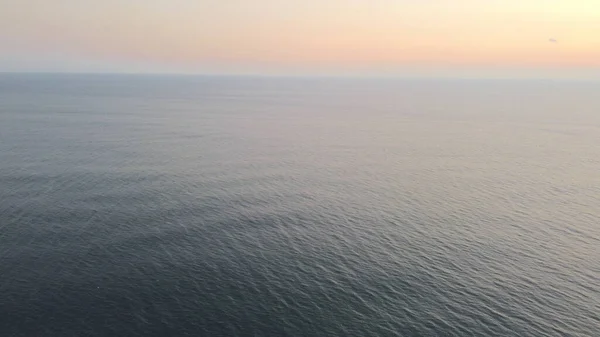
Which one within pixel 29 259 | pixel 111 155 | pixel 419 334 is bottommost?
pixel 419 334

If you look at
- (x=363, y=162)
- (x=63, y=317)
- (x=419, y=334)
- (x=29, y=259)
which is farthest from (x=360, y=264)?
(x=363, y=162)

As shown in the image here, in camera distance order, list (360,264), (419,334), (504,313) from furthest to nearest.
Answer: (360,264)
(504,313)
(419,334)

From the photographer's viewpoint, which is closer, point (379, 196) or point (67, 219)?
point (67, 219)

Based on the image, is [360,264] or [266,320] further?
[360,264]

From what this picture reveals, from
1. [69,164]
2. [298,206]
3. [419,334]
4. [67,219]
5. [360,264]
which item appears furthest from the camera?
[69,164]

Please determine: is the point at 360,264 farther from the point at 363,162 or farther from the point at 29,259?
the point at 363,162

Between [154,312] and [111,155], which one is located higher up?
[111,155]

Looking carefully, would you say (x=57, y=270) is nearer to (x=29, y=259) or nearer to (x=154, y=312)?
(x=29, y=259)

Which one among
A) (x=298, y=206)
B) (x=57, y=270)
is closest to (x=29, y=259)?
(x=57, y=270)

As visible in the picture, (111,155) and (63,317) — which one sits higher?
(111,155)
